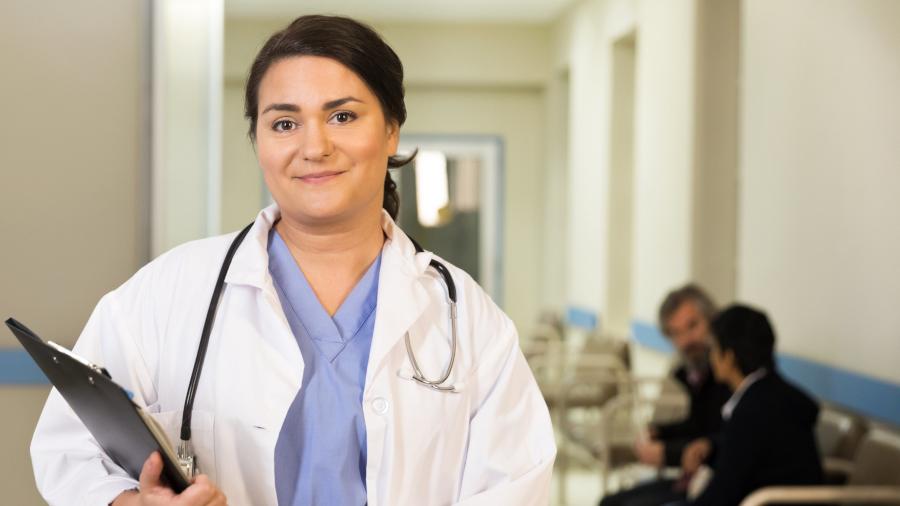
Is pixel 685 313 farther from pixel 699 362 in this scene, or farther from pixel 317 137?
pixel 317 137

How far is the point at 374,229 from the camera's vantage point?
1.30 meters

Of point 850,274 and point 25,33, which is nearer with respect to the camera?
point 25,33

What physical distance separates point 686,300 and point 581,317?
3.14 metres

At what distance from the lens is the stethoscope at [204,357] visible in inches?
46.2

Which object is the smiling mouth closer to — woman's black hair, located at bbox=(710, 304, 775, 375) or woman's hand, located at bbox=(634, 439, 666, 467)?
woman's black hair, located at bbox=(710, 304, 775, 375)

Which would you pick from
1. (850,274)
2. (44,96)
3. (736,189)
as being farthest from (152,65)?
(736,189)

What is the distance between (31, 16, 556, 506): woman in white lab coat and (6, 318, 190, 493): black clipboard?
2.8 inches

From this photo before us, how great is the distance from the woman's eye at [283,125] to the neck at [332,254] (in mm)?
109

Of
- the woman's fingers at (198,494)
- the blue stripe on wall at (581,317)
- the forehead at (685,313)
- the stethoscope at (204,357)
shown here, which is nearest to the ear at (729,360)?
the forehead at (685,313)

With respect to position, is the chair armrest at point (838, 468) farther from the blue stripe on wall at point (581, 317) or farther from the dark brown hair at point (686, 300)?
the blue stripe on wall at point (581, 317)

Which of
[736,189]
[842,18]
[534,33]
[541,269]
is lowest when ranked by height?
[541,269]

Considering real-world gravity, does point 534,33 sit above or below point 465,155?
above

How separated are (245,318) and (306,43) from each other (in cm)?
30

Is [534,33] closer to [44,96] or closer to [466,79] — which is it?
[466,79]
